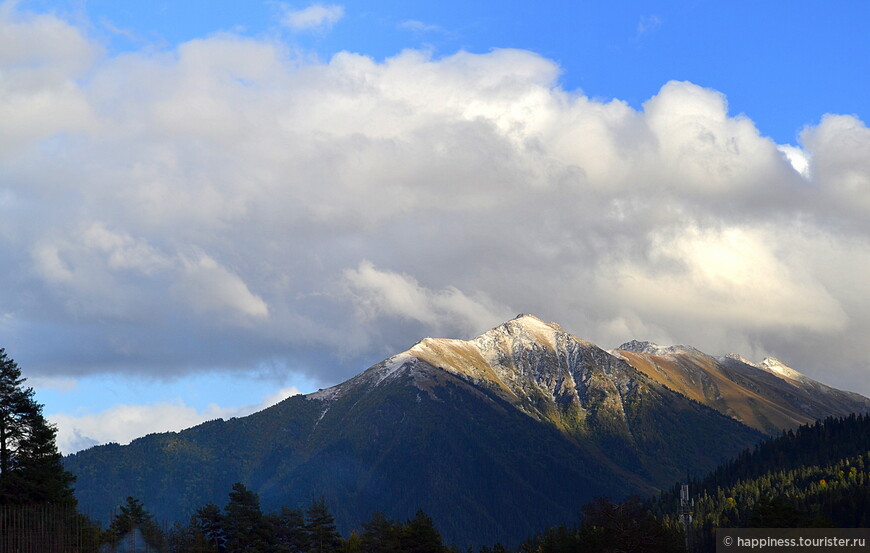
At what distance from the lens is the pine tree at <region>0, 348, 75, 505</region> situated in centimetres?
9075

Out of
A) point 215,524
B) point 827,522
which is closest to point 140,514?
point 215,524

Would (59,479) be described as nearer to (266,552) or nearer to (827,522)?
(266,552)

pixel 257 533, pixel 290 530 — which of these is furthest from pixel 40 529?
pixel 290 530

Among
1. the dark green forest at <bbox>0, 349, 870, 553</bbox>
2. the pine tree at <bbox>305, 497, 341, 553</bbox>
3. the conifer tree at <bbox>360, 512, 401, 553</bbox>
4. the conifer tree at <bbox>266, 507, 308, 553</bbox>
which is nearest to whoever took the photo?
the dark green forest at <bbox>0, 349, 870, 553</bbox>

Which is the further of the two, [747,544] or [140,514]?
[140,514]

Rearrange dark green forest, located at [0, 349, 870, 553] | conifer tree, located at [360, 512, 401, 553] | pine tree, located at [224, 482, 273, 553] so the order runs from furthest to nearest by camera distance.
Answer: conifer tree, located at [360, 512, 401, 553], pine tree, located at [224, 482, 273, 553], dark green forest, located at [0, 349, 870, 553]

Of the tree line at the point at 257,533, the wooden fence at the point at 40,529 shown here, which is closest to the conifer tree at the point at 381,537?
the tree line at the point at 257,533

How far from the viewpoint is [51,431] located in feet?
308

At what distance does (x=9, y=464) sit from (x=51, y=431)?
4.38 metres

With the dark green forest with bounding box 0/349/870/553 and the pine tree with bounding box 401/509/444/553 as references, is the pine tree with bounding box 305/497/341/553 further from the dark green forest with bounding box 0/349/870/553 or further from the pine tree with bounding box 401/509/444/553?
the pine tree with bounding box 401/509/444/553

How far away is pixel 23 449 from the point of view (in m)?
Answer: 91.8

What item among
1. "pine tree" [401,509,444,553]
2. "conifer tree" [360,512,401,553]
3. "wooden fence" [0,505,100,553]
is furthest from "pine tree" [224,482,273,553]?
"wooden fence" [0,505,100,553]

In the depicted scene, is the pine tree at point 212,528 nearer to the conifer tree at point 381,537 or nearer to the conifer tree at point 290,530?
the conifer tree at point 290,530

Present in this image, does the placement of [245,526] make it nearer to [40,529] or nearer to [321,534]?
[321,534]
